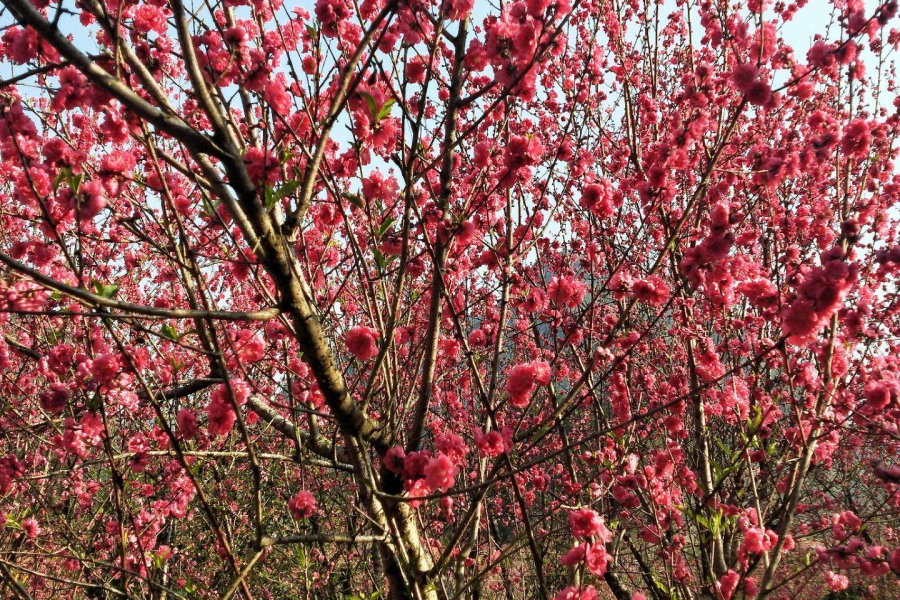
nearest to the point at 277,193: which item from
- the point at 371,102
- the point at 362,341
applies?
the point at 371,102

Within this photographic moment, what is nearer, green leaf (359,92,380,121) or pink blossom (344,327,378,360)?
green leaf (359,92,380,121)

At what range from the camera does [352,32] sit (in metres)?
2.94

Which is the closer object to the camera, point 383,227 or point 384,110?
point 384,110

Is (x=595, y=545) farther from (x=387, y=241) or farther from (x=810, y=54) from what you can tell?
(x=810, y=54)

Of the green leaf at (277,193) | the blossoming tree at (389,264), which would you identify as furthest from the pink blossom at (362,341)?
the green leaf at (277,193)

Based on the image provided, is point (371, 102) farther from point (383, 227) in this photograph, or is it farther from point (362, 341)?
point (362, 341)

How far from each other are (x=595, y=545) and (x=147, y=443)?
114 inches

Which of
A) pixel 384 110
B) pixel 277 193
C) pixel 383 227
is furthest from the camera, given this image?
pixel 383 227

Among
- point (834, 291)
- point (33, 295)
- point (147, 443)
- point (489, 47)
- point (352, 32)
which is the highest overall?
point (352, 32)

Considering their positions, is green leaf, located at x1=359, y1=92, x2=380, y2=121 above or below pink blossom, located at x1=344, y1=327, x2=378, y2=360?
above

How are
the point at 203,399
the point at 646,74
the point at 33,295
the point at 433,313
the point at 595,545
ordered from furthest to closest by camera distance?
1. the point at 203,399
2. the point at 646,74
3. the point at 433,313
4. the point at 595,545
5. the point at 33,295

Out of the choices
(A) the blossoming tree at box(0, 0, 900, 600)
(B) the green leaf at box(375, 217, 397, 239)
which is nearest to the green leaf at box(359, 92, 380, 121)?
(A) the blossoming tree at box(0, 0, 900, 600)

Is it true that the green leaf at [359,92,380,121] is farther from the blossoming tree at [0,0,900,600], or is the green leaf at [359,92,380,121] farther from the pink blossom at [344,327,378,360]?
the pink blossom at [344,327,378,360]

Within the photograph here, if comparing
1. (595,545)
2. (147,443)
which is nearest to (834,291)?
(595,545)
